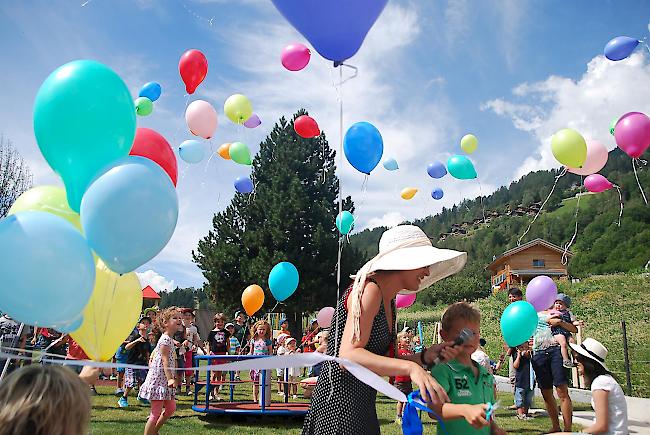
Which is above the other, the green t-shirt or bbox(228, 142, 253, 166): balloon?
bbox(228, 142, 253, 166): balloon

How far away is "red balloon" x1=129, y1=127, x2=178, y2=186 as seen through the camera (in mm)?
3949

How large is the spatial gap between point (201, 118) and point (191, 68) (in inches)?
39.1

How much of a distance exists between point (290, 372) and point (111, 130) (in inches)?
351

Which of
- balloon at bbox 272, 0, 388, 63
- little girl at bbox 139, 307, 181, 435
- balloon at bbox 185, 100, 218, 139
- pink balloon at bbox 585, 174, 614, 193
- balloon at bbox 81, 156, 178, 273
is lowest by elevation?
little girl at bbox 139, 307, 181, 435

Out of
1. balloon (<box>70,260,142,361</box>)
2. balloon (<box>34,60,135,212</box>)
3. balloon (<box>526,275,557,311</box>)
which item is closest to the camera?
balloon (<box>34,60,135,212</box>)

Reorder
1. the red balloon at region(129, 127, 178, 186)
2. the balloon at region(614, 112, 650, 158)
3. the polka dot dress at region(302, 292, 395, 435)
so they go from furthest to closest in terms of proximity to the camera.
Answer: the balloon at region(614, 112, 650, 158) → the red balloon at region(129, 127, 178, 186) → the polka dot dress at region(302, 292, 395, 435)

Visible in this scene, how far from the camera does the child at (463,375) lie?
266cm

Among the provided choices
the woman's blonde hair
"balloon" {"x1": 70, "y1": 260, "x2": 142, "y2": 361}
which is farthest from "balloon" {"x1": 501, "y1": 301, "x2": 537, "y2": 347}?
the woman's blonde hair

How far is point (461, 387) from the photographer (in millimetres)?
2740

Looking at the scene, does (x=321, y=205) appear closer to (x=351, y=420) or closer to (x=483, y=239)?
(x=351, y=420)

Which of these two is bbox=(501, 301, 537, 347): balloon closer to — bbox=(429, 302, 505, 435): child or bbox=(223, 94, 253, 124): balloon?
bbox=(429, 302, 505, 435): child

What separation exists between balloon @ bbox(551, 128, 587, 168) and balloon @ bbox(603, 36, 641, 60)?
4.13ft

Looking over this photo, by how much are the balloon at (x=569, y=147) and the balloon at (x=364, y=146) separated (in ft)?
8.15

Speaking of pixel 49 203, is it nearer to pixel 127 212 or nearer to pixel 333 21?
pixel 127 212
